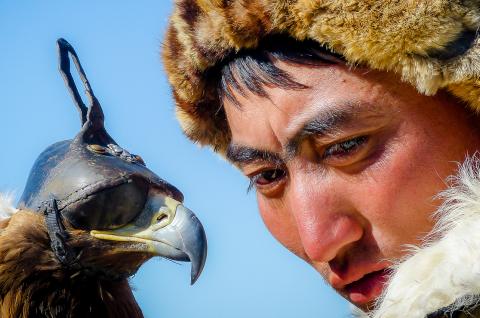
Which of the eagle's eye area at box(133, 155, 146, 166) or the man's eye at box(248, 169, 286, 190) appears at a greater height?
the man's eye at box(248, 169, 286, 190)

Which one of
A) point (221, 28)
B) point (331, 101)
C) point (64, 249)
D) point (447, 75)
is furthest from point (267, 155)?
point (64, 249)

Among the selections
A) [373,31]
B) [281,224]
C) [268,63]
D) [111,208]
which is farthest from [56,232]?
[373,31]

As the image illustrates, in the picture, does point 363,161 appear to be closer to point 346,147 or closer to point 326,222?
point 346,147

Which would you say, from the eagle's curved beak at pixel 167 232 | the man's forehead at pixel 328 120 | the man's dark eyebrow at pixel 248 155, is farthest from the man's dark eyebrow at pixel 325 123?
the eagle's curved beak at pixel 167 232

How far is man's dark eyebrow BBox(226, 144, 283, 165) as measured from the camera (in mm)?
2422

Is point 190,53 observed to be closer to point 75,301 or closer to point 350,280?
point 350,280

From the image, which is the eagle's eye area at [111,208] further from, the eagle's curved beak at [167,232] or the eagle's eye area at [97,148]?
the eagle's eye area at [97,148]

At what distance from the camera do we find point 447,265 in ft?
6.08

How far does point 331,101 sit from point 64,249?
6.50 feet

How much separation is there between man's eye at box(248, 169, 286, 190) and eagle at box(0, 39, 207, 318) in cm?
101

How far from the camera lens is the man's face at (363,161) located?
2.17m

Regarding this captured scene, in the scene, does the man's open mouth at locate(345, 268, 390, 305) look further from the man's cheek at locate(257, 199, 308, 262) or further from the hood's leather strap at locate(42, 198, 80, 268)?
the hood's leather strap at locate(42, 198, 80, 268)

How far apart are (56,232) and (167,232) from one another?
57 cm

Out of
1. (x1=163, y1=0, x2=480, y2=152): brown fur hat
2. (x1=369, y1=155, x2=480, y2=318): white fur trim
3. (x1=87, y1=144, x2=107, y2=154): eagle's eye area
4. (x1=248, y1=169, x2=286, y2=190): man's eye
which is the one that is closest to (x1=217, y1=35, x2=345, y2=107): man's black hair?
(x1=163, y1=0, x2=480, y2=152): brown fur hat
